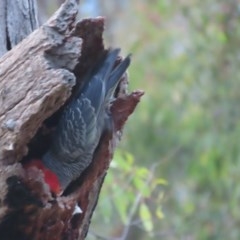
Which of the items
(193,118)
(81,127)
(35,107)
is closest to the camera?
(35,107)

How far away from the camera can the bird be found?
240 cm

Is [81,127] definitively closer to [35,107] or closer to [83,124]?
[83,124]

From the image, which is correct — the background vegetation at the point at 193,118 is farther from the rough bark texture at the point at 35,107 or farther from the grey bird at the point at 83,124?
the rough bark texture at the point at 35,107

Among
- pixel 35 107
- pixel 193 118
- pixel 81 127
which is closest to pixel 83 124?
pixel 81 127

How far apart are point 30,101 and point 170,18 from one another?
5.65 meters

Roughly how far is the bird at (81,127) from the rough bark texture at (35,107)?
7cm

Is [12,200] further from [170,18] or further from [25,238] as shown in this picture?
[170,18]

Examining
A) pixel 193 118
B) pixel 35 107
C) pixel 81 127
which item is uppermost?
pixel 35 107

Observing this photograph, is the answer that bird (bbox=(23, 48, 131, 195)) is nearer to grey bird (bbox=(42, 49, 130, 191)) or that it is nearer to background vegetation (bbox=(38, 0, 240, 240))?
grey bird (bbox=(42, 49, 130, 191))

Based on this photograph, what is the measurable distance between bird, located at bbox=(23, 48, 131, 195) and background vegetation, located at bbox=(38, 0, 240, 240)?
3568 mm

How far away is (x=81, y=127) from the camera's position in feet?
7.87

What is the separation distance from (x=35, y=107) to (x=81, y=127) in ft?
0.77

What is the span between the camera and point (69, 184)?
8.16ft

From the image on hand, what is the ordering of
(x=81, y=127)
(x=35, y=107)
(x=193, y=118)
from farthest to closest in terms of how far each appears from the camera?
(x=193, y=118)
(x=81, y=127)
(x=35, y=107)
